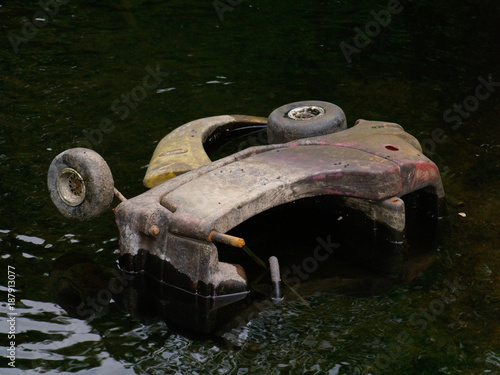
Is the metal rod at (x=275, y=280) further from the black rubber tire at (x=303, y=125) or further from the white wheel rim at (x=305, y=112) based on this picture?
the white wheel rim at (x=305, y=112)

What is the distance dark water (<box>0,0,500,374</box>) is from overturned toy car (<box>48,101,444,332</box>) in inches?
16.9

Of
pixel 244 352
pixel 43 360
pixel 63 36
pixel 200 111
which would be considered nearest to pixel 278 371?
pixel 244 352

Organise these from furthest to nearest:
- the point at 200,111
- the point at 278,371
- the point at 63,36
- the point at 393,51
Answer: the point at 63,36 → the point at 393,51 → the point at 200,111 → the point at 278,371

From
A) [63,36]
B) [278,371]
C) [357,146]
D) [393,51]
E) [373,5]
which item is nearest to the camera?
[278,371]

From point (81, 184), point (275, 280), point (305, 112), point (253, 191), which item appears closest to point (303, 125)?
point (305, 112)

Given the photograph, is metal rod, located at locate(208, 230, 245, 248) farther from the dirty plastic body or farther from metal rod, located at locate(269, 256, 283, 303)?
metal rod, located at locate(269, 256, 283, 303)

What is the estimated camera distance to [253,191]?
625 centimetres

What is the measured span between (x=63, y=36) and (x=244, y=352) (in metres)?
8.23

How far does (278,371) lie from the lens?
5289mm

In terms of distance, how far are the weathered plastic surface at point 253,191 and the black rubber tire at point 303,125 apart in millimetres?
244

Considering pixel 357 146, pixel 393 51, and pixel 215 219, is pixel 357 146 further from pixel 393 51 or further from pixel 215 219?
pixel 393 51

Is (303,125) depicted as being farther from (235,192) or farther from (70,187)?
(70,187)

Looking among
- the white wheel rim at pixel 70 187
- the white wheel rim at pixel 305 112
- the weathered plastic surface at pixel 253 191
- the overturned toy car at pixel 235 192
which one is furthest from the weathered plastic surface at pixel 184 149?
the white wheel rim at pixel 305 112

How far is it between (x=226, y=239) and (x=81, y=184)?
1.55 meters
